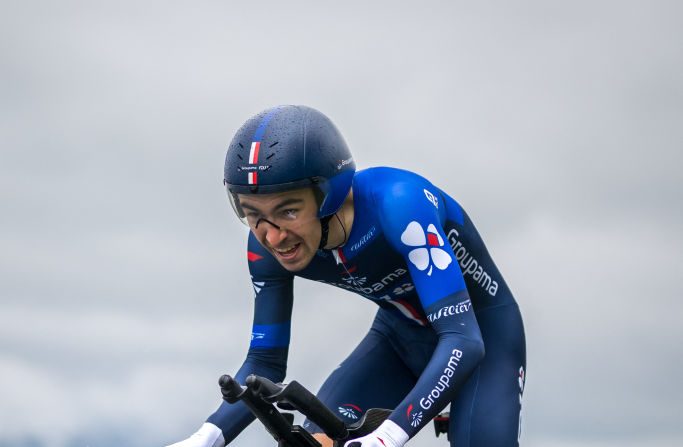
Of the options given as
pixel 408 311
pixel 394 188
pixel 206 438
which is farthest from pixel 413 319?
pixel 206 438

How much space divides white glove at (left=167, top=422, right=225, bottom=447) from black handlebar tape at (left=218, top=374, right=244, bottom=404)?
1.42 m

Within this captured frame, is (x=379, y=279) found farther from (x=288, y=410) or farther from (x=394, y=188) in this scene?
(x=288, y=410)

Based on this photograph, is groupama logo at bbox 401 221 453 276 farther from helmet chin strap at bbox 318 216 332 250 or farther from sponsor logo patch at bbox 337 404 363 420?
sponsor logo patch at bbox 337 404 363 420

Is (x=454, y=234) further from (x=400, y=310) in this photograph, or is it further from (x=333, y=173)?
(x=333, y=173)

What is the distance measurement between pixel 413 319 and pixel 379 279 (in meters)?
0.70

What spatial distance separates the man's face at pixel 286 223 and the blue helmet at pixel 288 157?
7 cm

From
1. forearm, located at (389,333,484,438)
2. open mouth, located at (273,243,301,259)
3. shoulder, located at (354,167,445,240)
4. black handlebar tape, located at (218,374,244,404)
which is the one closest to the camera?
black handlebar tape, located at (218,374,244,404)

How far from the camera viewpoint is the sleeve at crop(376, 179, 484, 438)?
7.85m

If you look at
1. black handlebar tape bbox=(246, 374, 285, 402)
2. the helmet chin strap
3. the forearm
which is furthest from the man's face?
black handlebar tape bbox=(246, 374, 285, 402)

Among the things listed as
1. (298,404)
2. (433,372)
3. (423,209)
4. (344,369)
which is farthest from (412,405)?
(344,369)

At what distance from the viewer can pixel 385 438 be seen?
759cm

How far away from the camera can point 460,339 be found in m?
8.09

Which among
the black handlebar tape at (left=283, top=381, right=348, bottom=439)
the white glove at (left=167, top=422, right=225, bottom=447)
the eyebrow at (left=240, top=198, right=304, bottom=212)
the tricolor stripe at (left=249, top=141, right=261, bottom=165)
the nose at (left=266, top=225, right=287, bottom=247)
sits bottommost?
the white glove at (left=167, top=422, right=225, bottom=447)

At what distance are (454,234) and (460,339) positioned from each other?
5.21 feet
